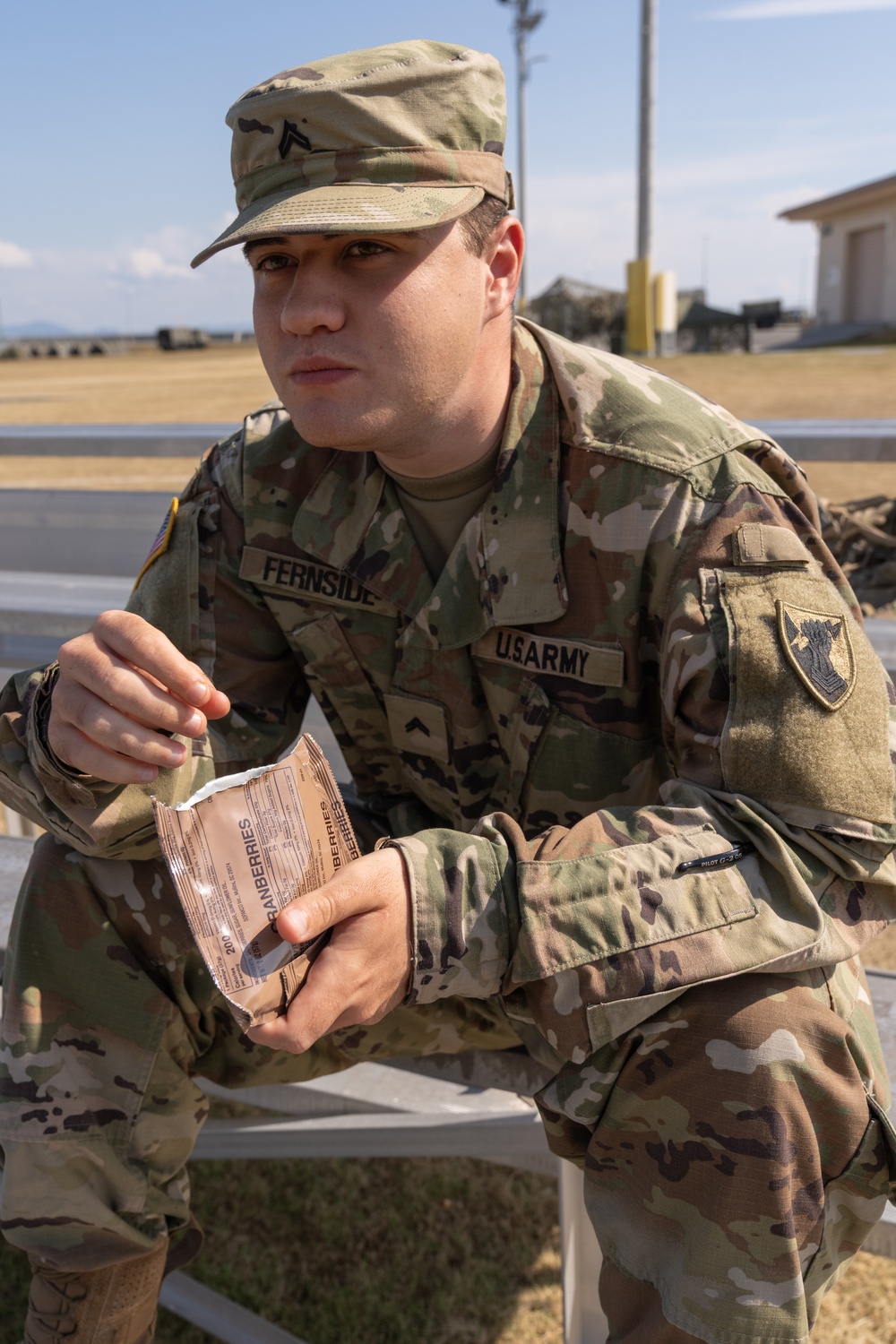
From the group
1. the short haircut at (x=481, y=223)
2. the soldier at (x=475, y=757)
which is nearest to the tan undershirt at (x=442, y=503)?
the soldier at (x=475, y=757)

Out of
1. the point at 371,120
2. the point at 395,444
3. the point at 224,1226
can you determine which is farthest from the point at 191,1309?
the point at 371,120

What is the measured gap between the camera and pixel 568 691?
1.71m

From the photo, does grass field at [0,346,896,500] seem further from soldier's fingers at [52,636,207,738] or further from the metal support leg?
soldier's fingers at [52,636,207,738]

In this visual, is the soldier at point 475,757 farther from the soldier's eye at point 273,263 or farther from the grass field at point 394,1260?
the grass field at point 394,1260

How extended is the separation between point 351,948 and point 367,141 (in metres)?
1.01

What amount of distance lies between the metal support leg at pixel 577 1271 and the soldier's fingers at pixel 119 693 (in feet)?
2.66

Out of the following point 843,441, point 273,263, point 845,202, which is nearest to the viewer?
point 273,263

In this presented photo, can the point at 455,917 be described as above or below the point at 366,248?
below

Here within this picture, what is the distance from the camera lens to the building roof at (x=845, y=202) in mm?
33250

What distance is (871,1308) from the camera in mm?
2072

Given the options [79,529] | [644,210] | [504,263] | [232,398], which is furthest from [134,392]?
[504,263]

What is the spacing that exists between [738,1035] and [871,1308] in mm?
1144

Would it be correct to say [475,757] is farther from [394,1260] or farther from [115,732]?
[394,1260]

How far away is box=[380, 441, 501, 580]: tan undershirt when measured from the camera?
1.82m
